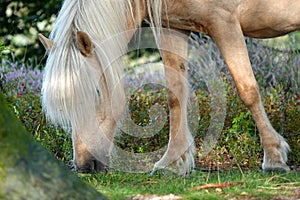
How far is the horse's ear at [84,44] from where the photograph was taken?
4.27 meters

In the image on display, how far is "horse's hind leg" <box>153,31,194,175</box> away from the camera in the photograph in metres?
5.39

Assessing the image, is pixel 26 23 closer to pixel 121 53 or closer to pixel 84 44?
pixel 121 53

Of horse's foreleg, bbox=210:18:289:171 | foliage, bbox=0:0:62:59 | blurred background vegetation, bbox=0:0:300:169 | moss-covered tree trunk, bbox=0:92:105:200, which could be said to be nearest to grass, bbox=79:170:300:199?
horse's foreleg, bbox=210:18:289:171

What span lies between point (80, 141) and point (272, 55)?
4.48 m

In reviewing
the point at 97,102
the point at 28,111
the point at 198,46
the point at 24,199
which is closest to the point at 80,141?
the point at 97,102

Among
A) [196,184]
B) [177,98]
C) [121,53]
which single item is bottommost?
[196,184]

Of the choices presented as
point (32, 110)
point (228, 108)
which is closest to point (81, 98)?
point (32, 110)

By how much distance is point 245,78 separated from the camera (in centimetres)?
507

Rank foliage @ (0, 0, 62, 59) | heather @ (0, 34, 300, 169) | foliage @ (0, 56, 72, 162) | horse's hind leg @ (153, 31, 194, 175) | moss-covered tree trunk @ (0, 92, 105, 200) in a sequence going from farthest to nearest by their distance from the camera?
foliage @ (0, 0, 62, 59)
foliage @ (0, 56, 72, 162)
heather @ (0, 34, 300, 169)
horse's hind leg @ (153, 31, 194, 175)
moss-covered tree trunk @ (0, 92, 105, 200)

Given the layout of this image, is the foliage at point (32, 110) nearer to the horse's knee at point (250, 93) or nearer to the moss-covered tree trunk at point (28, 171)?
the horse's knee at point (250, 93)

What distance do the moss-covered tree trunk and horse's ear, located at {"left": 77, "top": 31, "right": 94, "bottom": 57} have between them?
53.1 inches

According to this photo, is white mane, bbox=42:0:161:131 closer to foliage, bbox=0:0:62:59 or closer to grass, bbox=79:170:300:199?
grass, bbox=79:170:300:199

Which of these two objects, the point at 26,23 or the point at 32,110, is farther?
the point at 26,23

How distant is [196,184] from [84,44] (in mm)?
1295
